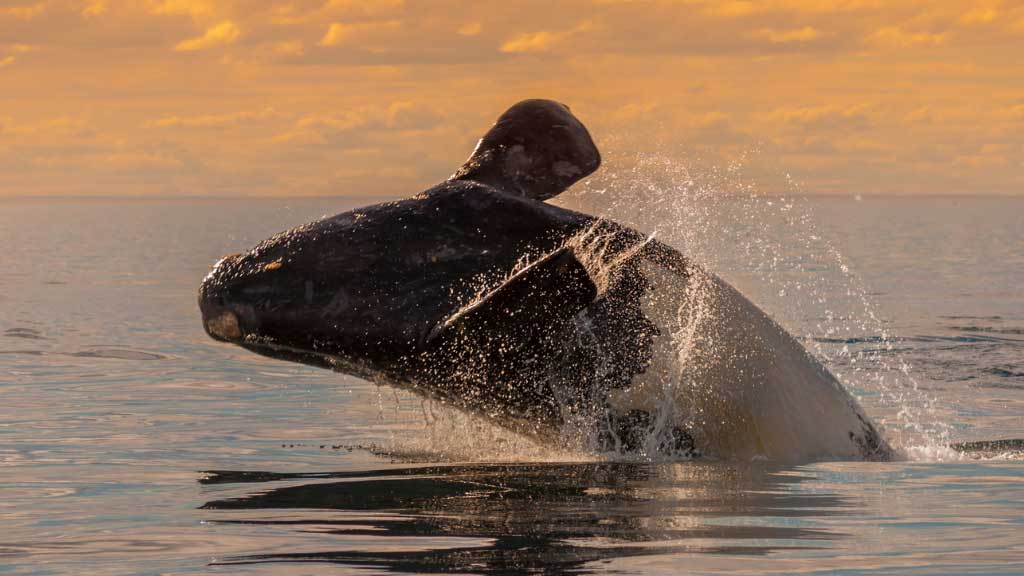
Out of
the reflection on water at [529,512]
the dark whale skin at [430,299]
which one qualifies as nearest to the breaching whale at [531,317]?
the dark whale skin at [430,299]

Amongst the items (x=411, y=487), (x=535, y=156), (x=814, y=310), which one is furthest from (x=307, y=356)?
(x=814, y=310)

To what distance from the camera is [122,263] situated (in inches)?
1809

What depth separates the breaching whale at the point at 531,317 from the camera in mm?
7551

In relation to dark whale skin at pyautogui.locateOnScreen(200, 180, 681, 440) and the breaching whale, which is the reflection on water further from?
dark whale skin at pyautogui.locateOnScreen(200, 180, 681, 440)

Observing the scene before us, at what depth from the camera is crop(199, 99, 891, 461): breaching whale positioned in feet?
24.8

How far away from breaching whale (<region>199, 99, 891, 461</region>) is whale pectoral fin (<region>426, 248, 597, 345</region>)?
12 millimetres

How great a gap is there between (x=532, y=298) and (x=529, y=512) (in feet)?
4.06

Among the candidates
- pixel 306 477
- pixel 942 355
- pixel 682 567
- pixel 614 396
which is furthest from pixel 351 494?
pixel 942 355

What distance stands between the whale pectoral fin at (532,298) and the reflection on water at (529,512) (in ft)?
3.17

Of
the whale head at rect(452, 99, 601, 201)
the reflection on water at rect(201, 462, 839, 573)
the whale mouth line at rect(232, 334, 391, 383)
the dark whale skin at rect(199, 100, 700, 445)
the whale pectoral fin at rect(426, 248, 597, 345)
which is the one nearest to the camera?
the reflection on water at rect(201, 462, 839, 573)

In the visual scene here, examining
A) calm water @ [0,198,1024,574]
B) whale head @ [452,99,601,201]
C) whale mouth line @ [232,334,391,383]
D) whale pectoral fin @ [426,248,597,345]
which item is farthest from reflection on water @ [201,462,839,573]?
whale head @ [452,99,601,201]

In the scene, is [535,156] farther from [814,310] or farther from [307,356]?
[814,310]

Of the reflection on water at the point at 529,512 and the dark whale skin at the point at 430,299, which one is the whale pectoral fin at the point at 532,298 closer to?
the dark whale skin at the point at 430,299

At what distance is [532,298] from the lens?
6.95m
